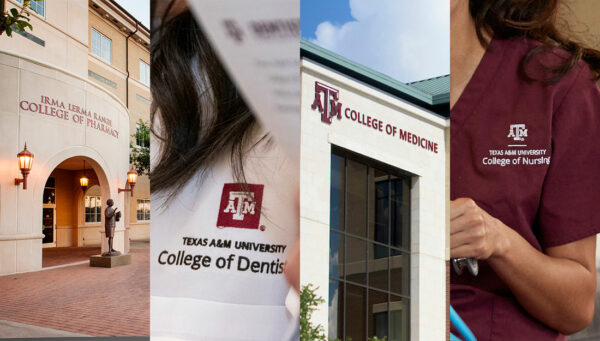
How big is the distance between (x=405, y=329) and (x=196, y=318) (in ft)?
3.34

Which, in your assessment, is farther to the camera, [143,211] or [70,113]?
[143,211]

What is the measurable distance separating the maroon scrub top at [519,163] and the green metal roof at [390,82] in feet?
0.49

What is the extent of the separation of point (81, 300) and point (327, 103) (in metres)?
8.56

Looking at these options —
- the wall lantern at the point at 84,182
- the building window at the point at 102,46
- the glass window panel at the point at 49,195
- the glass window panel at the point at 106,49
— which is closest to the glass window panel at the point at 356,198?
the wall lantern at the point at 84,182

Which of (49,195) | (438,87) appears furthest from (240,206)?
(49,195)

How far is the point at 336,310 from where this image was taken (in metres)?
2.33

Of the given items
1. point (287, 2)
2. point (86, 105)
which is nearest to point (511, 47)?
point (287, 2)

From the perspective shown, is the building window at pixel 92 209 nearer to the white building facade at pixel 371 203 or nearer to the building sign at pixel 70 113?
the building sign at pixel 70 113

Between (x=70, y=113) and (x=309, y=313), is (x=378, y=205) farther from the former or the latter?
(x=70, y=113)

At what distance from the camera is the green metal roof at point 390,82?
7.45 ft

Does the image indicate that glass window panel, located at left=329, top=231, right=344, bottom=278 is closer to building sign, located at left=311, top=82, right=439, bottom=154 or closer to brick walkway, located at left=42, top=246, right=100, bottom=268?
building sign, located at left=311, top=82, right=439, bottom=154

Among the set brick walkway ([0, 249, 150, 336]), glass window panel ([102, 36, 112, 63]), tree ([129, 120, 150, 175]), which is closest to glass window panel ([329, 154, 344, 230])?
brick walkway ([0, 249, 150, 336])

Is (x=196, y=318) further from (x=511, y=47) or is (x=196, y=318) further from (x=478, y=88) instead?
(x=511, y=47)

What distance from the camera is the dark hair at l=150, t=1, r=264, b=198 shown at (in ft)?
7.67
